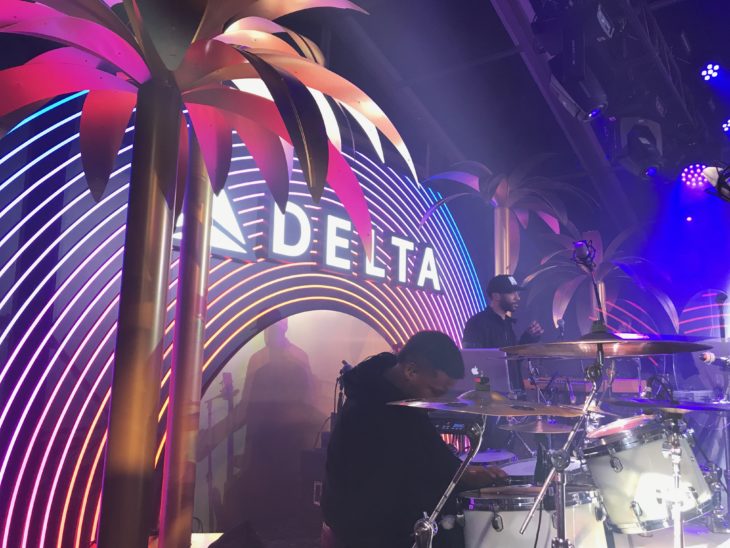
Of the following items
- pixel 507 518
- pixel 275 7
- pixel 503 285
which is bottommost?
pixel 507 518

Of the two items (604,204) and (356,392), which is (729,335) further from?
(356,392)

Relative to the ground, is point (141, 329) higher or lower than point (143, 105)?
lower

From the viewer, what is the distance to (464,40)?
643 centimetres

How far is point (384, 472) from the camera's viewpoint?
8.29ft

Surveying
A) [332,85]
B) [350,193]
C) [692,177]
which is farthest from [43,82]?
[692,177]

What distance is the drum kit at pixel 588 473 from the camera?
2.31 meters

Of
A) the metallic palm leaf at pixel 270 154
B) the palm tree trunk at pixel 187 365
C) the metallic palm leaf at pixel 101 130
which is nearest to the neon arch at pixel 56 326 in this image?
the palm tree trunk at pixel 187 365

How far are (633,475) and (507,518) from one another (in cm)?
126

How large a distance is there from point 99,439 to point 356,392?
1970 millimetres

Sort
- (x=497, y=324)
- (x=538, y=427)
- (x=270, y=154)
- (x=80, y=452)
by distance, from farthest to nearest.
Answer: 1. (x=497, y=324)
2. (x=80, y=452)
3. (x=538, y=427)
4. (x=270, y=154)

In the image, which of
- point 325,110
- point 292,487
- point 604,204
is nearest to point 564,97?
point 325,110

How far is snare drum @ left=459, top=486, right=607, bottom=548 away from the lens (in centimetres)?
231

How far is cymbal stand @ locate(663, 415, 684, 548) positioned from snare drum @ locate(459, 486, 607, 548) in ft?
2.92

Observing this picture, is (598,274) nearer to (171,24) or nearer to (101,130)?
(101,130)
